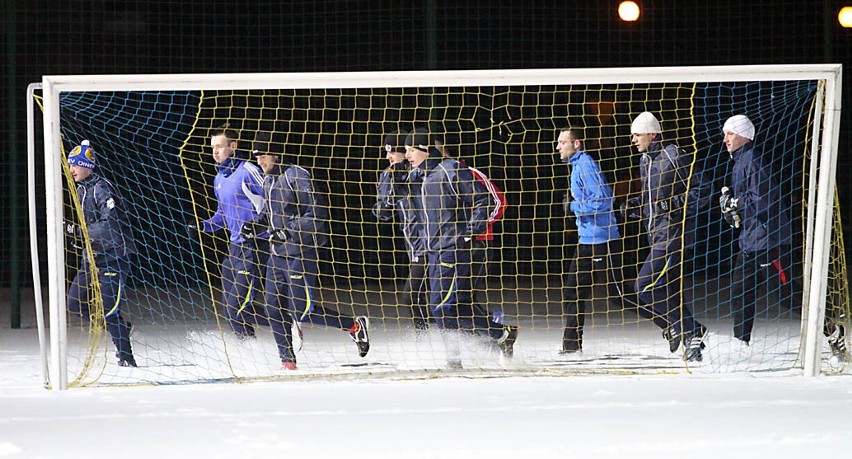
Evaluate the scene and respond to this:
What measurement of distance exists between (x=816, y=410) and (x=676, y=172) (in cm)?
201

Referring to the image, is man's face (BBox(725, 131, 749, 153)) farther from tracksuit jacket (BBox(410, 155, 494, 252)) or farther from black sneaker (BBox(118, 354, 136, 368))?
black sneaker (BBox(118, 354, 136, 368))

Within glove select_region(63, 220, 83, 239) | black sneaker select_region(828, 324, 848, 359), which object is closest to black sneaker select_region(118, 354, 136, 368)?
glove select_region(63, 220, 83, 239)

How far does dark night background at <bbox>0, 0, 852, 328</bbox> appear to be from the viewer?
12102 millimetres

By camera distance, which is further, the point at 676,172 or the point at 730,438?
the point at 676,172

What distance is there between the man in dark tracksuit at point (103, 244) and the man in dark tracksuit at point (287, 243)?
740mm

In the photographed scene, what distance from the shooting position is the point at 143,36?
40.0ft

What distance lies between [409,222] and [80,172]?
77.5 inches

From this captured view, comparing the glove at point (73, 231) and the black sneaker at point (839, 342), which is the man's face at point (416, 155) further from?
the black sneaker at point (839, 342)

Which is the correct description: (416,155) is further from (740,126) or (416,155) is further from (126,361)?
(126,361)

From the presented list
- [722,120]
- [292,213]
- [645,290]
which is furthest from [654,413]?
[722,120]

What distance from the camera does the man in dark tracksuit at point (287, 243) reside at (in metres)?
7.61

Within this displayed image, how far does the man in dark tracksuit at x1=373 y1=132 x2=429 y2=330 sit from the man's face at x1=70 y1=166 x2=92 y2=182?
1764 mm

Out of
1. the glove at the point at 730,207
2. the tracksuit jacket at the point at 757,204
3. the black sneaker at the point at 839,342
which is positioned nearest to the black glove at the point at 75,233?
the glove at the point at 730,207

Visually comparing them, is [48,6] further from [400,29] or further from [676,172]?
[676,172]
